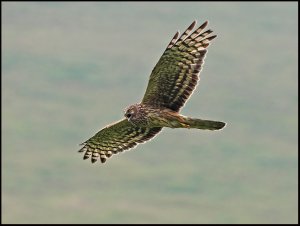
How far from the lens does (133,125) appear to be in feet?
124

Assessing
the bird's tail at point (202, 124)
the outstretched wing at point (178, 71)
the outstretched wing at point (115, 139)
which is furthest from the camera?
the outstretched wing at point (115, 139)

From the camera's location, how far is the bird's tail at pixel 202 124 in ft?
111

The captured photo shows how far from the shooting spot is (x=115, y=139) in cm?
3891

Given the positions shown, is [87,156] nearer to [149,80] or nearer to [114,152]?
[114,152]

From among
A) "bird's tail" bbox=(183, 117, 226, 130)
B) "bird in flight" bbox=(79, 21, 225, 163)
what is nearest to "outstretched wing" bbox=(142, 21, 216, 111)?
"bird in flight" bbox=(79, 21, 225, 163)

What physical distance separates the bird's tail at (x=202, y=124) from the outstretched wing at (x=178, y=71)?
5.18ft

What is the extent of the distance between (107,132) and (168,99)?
3.15m

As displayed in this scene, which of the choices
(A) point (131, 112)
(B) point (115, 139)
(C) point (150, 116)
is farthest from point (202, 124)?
(B) point (115, 139)

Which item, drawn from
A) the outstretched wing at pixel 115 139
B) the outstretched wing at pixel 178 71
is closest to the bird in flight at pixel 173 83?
the outstretched wing at pixel 178 71

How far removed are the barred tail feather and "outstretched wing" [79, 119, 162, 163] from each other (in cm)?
339

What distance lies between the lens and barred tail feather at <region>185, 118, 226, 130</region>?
111 feet

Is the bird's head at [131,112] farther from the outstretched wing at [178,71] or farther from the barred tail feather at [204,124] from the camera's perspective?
the barred tail feather at [204,124]

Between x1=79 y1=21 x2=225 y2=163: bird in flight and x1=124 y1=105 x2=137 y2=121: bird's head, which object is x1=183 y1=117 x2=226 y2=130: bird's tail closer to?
x1=79 y1=21 x2=225 y2=163: bird in flight

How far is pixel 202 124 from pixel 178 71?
2339 millimetres
